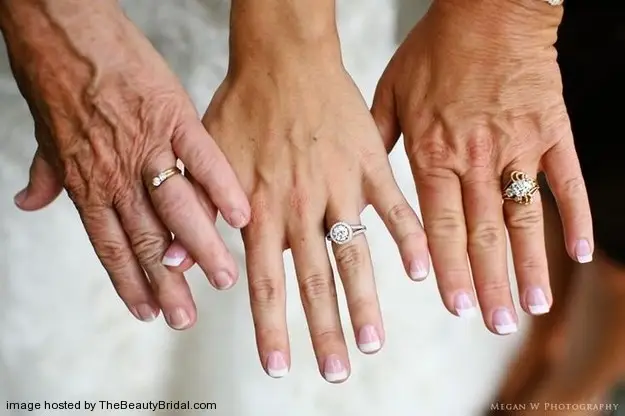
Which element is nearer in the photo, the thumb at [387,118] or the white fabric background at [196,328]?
the thumb at [387,118]

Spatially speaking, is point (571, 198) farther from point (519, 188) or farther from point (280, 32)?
point (280, 32)

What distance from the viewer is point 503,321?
79 cm

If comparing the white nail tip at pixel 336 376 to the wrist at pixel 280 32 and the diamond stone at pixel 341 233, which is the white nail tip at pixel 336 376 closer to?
the diamond stone at pixel 341 233

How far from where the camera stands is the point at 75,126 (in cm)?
80

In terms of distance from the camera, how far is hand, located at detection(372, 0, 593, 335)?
2.65ft

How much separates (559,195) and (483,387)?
0.43m

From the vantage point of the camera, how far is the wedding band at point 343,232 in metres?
0.81

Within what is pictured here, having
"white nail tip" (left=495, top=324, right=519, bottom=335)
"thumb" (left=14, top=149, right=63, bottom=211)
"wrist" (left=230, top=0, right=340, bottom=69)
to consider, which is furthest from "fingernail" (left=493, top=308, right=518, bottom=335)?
"thumb" (left=14, top=149, right=63, bottom=211)

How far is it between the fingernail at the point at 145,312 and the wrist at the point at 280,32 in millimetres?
271

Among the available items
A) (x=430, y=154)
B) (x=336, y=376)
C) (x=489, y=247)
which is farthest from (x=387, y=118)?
(x=336, y=376)

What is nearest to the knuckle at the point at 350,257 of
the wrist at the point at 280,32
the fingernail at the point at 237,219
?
the fingernail at the point at 237,219

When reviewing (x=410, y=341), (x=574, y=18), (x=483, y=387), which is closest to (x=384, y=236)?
(x=410, y=341)

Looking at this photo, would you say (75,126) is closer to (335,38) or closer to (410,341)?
(335,38)

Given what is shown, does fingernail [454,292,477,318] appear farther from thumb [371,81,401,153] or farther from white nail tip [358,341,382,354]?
thumb [371,81,401,153]
